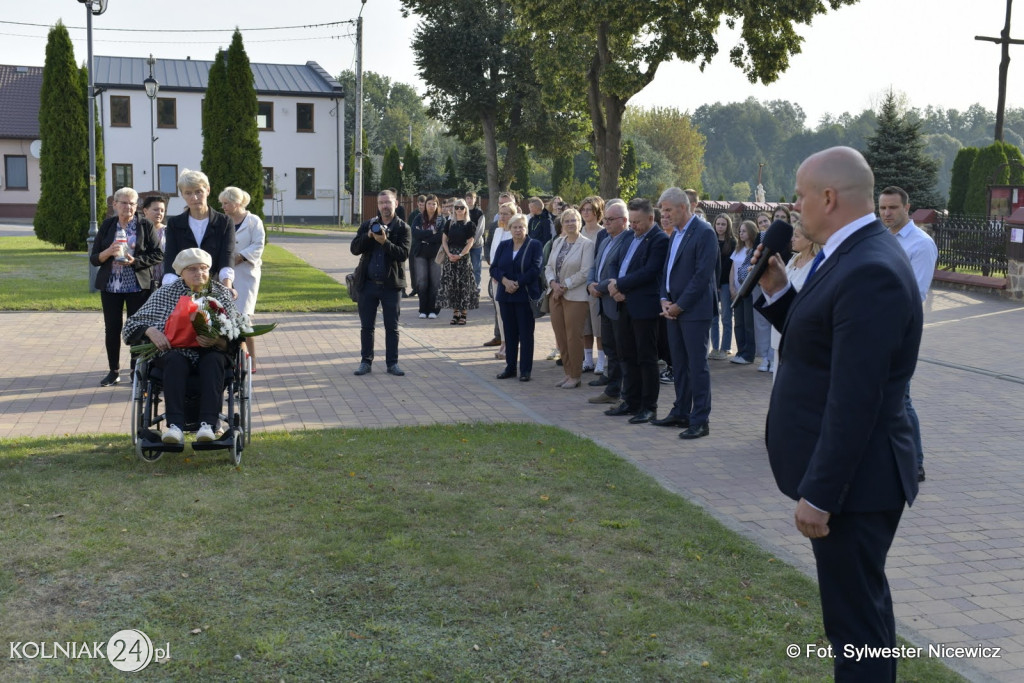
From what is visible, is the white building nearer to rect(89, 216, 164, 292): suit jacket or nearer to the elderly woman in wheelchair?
rect(89, 216, 164, 292): suit jacket

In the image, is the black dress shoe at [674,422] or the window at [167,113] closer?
the black dress shoe at [674,422]

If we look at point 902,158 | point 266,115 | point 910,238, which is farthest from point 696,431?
point 266,115

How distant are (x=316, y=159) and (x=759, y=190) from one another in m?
25.1

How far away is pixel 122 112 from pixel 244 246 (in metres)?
49.6

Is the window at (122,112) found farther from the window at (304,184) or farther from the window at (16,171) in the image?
the window at (304,184)

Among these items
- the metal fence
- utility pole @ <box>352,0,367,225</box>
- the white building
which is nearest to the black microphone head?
the metal fence

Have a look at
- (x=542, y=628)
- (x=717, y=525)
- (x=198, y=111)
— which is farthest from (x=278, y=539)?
(x=198, y=111)

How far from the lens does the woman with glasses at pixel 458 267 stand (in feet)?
50.3

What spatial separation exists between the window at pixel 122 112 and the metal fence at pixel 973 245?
44.8m

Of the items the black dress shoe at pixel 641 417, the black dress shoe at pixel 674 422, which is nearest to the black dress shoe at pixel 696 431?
the black dress shoe at pixel 674 422

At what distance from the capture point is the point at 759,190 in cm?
5016

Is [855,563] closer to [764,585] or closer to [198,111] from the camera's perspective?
[764,585]

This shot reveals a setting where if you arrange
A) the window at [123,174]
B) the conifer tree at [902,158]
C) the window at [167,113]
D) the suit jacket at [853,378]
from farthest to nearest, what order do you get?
the window at [167,113] < the window at [123,174] < the conifer tree at [902,158] < the suit jacket at [853,378]

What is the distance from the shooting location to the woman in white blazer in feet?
33.8
